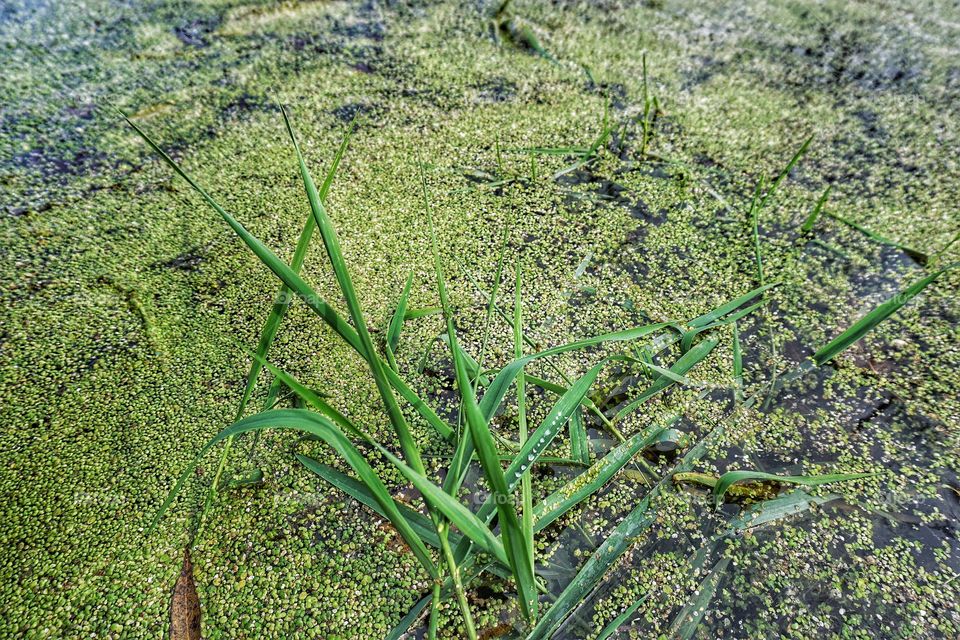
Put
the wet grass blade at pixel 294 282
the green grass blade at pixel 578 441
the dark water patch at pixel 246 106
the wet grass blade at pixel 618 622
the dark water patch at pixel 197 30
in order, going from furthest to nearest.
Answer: the dark water patch at pixel 197 30
the dark water patch at pixel 246 106
the green grass blade at pixel 578 441
the wet grass blade at pixel 618 622
the wet grass blade at pixel 294 282

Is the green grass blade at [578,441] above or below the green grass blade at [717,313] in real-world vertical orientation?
below

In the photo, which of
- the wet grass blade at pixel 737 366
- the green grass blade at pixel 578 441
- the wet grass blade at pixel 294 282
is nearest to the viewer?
the wet grass blade at pixel 294 282

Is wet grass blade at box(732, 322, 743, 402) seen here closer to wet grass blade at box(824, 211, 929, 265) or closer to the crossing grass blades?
the crossing grass blades

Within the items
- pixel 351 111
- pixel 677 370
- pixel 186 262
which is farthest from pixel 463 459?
pixel 351 111

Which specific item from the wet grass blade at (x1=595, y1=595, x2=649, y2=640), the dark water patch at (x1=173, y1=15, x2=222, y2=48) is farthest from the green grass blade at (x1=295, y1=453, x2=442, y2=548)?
the dark water patch at (x1=173, y1=15, x2=222, y2=48)

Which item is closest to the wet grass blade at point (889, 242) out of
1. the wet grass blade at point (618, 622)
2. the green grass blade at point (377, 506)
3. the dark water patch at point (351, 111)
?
the wet grass blade at point (618, 622)

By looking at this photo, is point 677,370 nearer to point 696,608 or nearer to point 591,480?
point 591,480

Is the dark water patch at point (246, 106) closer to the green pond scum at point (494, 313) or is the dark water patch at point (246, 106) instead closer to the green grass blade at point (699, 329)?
the green pond scum at point (494, 313)
